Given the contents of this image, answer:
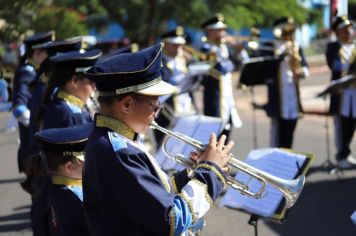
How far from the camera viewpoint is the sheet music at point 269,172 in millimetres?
3346

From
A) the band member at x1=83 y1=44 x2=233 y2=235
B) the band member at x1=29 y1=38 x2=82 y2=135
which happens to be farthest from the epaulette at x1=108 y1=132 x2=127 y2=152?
the band member at x1=29 y1=38 x2=82 y2=135

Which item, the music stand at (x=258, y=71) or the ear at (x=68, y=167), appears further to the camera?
Result: the music stand at (x=258, y=71)

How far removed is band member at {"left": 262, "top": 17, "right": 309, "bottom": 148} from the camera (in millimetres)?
7035

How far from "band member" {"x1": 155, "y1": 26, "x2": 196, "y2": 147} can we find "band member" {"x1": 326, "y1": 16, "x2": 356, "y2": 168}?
1899 mm

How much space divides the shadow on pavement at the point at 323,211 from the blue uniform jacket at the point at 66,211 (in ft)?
8.91

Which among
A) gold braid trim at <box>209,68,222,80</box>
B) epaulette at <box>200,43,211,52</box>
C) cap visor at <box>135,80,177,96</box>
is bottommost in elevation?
gold braid trim at <box>209,68,222,80</box>

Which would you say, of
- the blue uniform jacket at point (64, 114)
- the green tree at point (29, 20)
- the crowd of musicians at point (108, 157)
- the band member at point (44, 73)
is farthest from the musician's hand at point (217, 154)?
the green tree at point (29, 20)

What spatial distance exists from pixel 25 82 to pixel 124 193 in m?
3.63

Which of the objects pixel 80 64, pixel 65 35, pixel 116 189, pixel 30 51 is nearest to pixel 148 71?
pixel 116 189

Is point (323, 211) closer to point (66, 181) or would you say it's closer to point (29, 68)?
point (29, 68)

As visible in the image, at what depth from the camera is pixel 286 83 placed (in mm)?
7125

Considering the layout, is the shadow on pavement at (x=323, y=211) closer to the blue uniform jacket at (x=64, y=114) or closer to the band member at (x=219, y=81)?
the band member at (x=219, y=81)

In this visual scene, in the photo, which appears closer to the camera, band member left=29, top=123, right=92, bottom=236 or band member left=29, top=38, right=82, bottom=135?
band member left=29, top=123, right=92, bottom=236

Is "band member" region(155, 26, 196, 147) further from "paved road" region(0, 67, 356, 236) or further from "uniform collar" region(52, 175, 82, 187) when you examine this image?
"uniform collar" region(52, 175, 82, 187)
